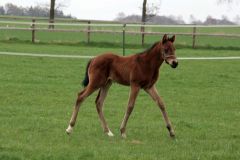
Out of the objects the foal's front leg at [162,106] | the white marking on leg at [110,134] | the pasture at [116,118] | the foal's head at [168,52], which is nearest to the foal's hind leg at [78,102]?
the pasture at [116,118]

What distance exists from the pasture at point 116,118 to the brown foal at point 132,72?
486mm

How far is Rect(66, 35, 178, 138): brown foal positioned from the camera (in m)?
8.71

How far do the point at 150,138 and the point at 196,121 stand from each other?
6.26 ft

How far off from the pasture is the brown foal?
486 mm

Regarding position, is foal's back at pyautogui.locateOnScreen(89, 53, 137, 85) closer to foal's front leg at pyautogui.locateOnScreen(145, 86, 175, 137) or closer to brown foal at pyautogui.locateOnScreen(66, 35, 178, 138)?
brown foal at pyautogui.locateOnScreen(66, 35, 178, 138)

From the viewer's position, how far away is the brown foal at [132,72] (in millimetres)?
8711

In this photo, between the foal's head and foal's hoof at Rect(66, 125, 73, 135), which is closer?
the foal's head

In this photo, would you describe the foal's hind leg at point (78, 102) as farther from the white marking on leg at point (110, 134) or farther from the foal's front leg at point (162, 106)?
the foal's front leg at point (162, 106)

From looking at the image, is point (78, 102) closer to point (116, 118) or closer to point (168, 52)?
point (168, 52)

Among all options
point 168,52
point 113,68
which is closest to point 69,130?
point 113,68

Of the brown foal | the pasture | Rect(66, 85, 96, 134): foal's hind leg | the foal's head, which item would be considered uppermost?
the foal's head

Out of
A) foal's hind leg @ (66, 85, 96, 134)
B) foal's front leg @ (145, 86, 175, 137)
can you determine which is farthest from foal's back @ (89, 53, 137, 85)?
foal's front leg @ (145, 86, 175, 137)

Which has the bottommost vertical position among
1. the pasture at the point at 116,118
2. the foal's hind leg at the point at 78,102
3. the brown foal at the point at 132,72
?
the pasture at the point at 116,118

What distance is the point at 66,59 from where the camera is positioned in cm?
2242
